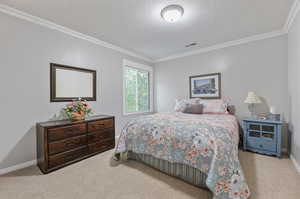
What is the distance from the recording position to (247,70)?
10.5ft

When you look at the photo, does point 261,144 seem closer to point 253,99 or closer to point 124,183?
point 253,99

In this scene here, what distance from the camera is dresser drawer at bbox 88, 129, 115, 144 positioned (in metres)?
2.66

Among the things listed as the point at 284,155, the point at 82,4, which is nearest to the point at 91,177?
the point at 82,4

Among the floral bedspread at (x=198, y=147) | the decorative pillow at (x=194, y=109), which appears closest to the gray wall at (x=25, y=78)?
the floral bedspread at (x=198, y=147)

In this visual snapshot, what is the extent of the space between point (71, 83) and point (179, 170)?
2623mm

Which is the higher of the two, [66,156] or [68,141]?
[68,141]

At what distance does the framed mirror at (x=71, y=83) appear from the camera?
2.58 meters

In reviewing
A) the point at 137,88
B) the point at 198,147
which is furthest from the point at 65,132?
the point at 137,88

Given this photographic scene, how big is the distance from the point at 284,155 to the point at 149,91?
3.73 m

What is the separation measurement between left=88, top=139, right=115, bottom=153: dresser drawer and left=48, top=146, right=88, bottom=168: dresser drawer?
0.13m

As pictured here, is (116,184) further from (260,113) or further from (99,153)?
(260,113)

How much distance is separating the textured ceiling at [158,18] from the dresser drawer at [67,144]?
83.5 inches

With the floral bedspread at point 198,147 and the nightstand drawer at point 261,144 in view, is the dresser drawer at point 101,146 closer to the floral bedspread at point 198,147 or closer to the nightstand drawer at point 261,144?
the floral bedspread at point 198,147

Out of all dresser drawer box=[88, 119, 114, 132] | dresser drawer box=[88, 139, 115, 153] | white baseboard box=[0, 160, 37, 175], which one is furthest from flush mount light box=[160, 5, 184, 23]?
white baseboard box=[0, 160, 37, 175]
